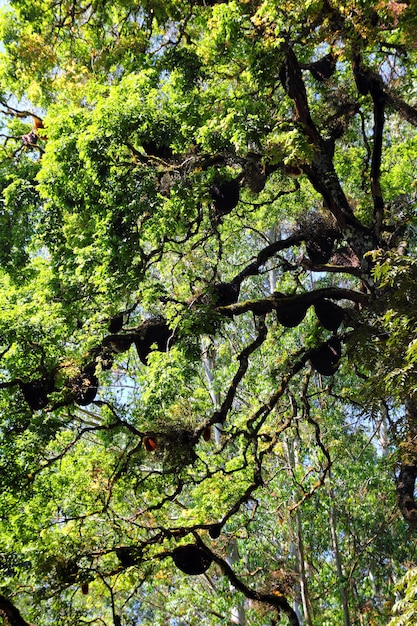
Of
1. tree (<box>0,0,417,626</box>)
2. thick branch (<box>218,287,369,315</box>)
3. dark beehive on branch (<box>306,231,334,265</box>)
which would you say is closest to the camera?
Result: tree (<box>0,0,417,626</box>)

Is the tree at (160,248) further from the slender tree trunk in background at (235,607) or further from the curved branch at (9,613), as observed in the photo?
the slender tree trunk in background at (235,607)

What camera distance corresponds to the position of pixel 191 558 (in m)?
6.42

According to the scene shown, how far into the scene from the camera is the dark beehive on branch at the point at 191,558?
6383 millimetres

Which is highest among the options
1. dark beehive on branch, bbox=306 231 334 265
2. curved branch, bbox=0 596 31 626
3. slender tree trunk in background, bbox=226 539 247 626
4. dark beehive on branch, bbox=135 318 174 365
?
dark beehive on branch, bbox=306 231 334 265

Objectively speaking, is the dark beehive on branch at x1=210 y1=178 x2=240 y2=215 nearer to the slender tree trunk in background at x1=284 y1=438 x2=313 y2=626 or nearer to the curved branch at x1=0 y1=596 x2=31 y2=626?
the slender tree trunk in background at x1=284 y1=438 x2=313 y2=626

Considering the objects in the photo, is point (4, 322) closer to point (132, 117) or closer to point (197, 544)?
point (132, 117)

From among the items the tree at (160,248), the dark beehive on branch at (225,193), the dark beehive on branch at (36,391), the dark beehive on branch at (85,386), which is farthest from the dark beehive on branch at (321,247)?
the dark beehive on branch at (36,391)

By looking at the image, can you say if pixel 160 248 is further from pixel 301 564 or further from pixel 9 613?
pixel 301 564

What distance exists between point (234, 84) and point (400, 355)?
4.96m

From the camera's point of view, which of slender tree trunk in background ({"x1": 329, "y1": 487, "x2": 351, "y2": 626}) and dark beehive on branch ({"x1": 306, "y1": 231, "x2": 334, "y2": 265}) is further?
slender tree trunk in background ({"x1": 329, "y1": 487, "x2": 351, "y2": 626})

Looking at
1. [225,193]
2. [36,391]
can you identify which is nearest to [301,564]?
[36,391]

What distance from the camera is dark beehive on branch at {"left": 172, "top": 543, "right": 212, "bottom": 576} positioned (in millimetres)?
6383

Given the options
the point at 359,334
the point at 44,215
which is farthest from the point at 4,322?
the point at 359,334

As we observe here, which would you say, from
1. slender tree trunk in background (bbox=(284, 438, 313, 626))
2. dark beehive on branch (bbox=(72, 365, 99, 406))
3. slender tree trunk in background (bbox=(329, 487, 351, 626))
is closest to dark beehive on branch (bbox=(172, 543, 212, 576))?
dark beehive on branch (bbox=(72, 365, 99, 406))
